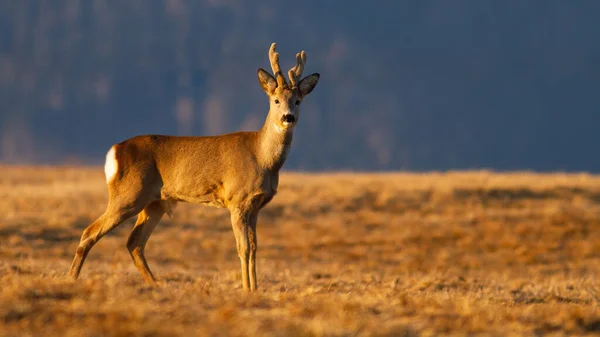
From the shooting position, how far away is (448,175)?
35938 mm

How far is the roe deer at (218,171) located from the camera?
35.9 ft

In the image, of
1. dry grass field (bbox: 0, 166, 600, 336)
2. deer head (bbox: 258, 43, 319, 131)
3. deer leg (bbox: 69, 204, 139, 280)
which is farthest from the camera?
deer leg (bbox: 69, 204, 139, 280)

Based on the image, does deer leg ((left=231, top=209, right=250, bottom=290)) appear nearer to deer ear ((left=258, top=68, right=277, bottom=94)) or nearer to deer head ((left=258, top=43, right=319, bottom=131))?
deer head ((left=258, top=43, right=319, bottom=131))

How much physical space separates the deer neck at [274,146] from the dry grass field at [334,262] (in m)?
1.54

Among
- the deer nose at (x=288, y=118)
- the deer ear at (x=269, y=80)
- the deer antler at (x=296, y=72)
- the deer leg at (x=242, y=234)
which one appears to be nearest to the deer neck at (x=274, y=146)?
the deer nose at (x=288, y=118)

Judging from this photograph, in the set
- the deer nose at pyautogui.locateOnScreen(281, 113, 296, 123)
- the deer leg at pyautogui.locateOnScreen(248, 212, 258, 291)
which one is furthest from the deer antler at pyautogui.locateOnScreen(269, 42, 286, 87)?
the deer leg at pyautogui.locateOnScreen(248, 212, 258, 291)

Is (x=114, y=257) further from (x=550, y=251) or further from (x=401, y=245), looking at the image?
(x=550, y=251)

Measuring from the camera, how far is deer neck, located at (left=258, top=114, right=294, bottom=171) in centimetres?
1113

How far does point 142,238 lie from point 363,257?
12.2 metres

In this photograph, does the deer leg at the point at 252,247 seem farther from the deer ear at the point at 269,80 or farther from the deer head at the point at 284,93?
the deer ear at the point at 269,80

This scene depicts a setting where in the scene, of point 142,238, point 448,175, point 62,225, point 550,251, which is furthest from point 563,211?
point 142,238

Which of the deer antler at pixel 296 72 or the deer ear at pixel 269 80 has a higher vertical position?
the deer antler at pixel 296 72

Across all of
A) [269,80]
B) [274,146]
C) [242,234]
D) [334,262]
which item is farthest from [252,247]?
[334,262]

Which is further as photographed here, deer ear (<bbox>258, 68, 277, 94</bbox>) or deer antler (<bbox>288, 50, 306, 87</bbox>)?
deer antler (<bbox>288, 50, 306, 87</bbox>)
